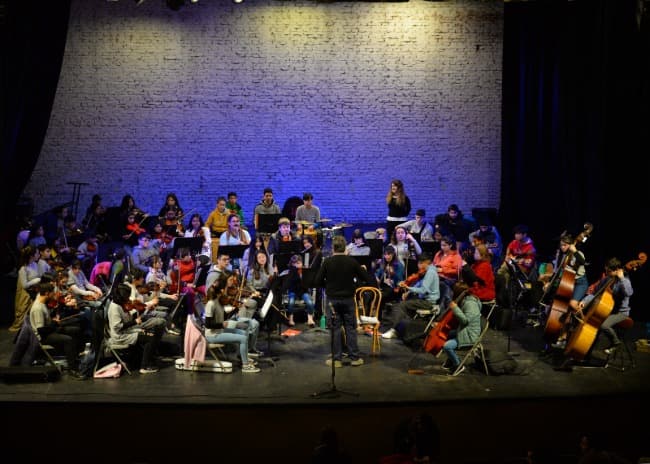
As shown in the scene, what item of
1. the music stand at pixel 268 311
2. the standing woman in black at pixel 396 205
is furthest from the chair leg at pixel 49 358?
the standing woman in black at pixel 396 205

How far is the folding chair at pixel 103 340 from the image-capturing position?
8594 millimetres

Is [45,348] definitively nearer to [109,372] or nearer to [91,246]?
[109,372]

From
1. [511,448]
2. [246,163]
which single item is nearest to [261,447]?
[511,448]

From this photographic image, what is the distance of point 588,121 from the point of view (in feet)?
37.5

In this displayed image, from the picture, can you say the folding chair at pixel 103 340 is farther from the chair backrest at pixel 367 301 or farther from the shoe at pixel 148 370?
the chair backrest at pixel 367 301

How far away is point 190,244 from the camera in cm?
1080

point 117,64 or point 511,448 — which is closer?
point 511,448

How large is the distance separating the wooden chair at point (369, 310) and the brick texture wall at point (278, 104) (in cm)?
496

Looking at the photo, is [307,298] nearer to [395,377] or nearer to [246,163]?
[395,377]

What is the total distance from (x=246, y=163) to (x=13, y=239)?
4714mm

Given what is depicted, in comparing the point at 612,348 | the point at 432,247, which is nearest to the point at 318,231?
the point at 432,247

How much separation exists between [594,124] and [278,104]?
6255 mm

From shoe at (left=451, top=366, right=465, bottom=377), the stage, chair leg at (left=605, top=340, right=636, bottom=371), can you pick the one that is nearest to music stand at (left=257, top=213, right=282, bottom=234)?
the stage

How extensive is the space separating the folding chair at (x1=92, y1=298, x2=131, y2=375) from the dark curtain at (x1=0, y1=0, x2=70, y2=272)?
3.43m
